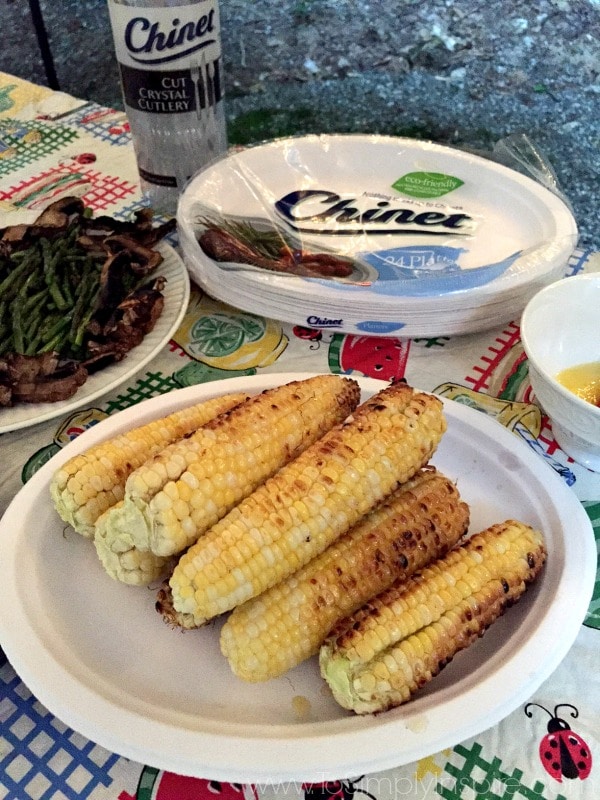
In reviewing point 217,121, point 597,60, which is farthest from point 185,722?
point 597,60

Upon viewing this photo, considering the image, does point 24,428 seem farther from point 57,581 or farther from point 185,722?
point 185,722

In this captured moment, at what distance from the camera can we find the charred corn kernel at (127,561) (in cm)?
77

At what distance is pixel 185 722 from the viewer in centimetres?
67

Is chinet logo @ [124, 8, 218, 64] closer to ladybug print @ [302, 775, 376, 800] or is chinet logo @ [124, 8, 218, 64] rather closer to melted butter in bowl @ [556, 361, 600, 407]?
melted butter in bowl @ [556, 361, 600, 407]

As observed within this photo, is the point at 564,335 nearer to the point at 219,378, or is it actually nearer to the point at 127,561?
the point at 219,378

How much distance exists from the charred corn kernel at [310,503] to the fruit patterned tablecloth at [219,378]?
20 centimetres

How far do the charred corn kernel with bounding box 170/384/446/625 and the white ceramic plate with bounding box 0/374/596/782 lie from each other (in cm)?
10

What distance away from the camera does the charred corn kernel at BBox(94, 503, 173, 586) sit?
0.77 m

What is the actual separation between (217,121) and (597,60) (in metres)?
2.87

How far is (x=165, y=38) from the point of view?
1.32m

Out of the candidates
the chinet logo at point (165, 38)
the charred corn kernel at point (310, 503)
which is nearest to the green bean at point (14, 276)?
the chinet logo at point (165, 38)

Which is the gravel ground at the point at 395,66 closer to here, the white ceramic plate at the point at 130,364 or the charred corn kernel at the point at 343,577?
the white ceramic plate at the point at 130,364

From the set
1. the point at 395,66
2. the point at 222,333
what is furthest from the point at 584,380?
the point at 395,66

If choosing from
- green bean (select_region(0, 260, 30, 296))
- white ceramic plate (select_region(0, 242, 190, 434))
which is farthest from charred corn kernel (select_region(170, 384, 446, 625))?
green bean (select_region(0, 260, 30, 296))
